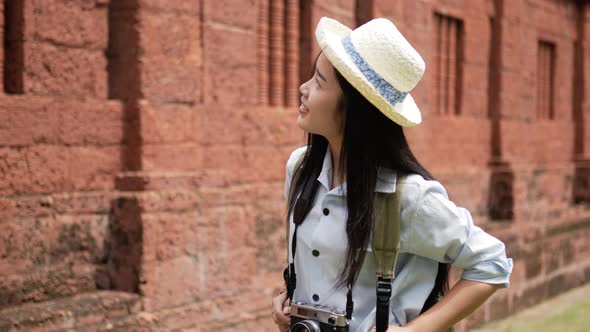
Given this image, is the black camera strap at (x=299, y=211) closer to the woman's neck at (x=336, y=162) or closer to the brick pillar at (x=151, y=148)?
the woman's neck at (x=336, y=162)

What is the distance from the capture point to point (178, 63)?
19.0 ft

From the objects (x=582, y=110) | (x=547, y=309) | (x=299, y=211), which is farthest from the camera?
(x=582, y=110)

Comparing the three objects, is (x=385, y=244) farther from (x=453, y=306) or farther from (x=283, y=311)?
(x=283, y=311)

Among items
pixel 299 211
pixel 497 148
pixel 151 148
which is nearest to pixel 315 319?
A: pixel 299 211

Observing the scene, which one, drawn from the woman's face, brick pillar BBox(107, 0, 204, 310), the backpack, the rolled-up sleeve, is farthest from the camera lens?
brick pillar BBox(107, 0, 204, 310)

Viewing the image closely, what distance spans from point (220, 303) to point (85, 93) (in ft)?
5.54

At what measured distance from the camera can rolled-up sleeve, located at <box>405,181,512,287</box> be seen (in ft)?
8.21

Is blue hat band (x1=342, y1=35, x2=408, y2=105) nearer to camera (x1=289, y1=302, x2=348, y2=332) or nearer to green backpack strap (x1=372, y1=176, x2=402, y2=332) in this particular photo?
green backpack strap (x1=372, y1=176, x2=402, y2=332)

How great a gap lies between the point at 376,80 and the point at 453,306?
71cm

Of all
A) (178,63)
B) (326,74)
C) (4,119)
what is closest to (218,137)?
(178,63)

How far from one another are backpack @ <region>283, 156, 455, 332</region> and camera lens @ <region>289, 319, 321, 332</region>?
0.11 metres

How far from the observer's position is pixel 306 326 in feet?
8.26

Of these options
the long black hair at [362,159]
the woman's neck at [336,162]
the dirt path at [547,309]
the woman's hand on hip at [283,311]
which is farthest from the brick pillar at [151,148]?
the dirt path at [547,309]

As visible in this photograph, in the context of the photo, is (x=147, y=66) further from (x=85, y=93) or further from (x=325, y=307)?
(x=325, y=307)
